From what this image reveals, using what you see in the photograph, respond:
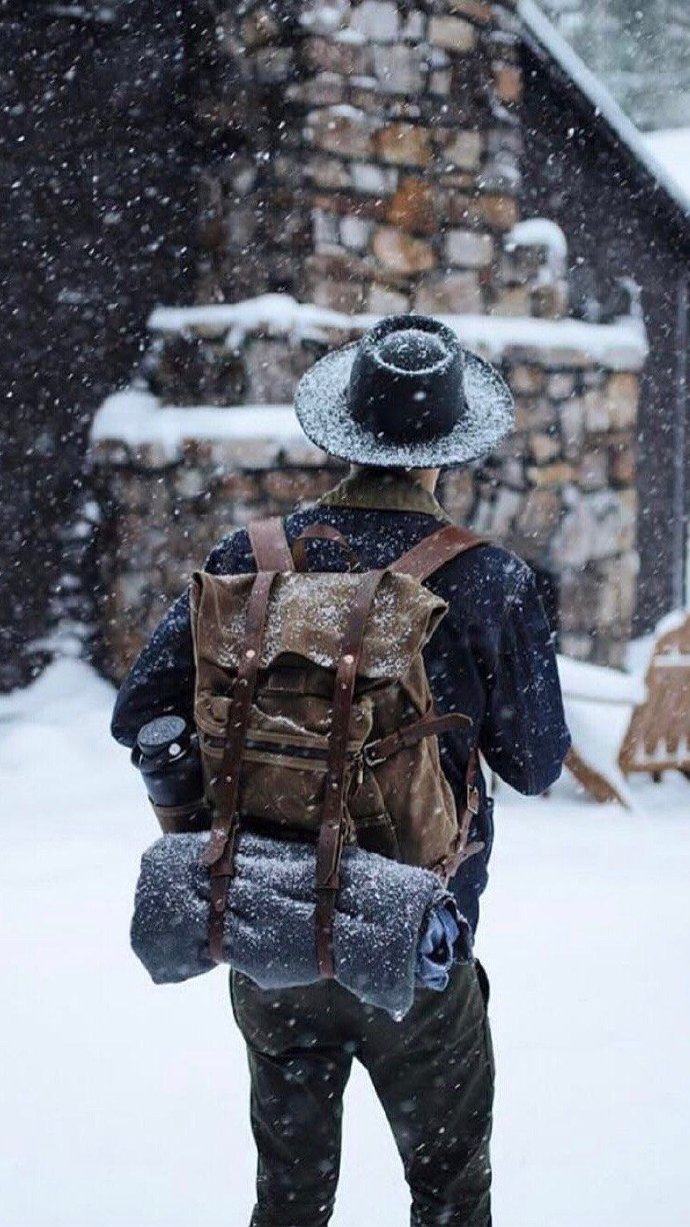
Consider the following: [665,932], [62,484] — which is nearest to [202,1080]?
[665,932]

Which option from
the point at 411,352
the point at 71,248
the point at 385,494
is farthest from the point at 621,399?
the point at 385,494

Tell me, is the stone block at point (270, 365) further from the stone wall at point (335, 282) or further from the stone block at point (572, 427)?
the stone block at point (572, 427)

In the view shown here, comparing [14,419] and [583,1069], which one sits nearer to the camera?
[583,1069]

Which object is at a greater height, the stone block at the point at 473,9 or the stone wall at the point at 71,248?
the stone block at the point at 473,9

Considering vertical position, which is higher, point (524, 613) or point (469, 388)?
point (469, 388)

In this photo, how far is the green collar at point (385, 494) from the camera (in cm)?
222

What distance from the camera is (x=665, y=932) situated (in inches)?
183

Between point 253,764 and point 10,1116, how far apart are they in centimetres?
195

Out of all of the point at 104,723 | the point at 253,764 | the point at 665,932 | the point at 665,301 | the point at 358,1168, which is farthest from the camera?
the point at 665,301

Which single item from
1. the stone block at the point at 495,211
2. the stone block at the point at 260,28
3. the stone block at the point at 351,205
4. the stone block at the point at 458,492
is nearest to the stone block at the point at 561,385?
the stone block at the point at 458,492

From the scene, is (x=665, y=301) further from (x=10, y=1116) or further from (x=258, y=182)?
(x=10, y=1116)

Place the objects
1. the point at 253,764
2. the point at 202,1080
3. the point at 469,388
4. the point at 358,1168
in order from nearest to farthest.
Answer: the point at 253,764 → the point at 469,388 → the point at 358,1168 → the point at 202,1080

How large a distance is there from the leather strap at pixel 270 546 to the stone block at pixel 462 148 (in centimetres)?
516

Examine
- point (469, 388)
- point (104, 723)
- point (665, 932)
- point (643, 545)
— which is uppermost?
point (469, 388)
